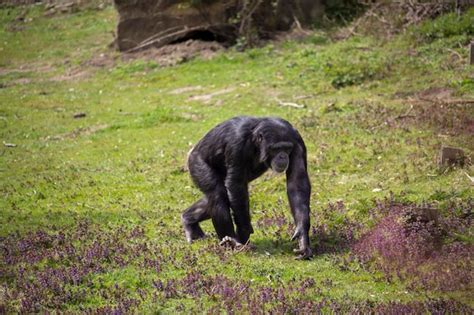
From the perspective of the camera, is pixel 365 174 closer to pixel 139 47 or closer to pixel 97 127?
pixel 97 127

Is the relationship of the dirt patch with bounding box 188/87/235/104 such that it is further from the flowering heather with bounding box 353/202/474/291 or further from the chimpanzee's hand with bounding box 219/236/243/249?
the flowering heather with bounding box 353/202/474/291

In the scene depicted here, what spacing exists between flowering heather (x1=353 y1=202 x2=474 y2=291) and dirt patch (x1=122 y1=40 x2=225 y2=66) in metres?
14.4

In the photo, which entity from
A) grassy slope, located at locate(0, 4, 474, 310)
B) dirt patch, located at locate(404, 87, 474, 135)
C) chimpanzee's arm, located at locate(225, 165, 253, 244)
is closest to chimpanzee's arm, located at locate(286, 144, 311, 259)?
grassy slope, located at locate(0, 4, 474, 310)

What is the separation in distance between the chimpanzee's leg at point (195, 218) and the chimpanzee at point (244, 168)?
0.73ft

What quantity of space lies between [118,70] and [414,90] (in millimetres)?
10186

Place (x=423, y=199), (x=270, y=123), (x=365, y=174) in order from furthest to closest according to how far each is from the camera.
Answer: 1. (x=365, y=174)
2. (x=423, y=199)
3. (x=270, y=123)

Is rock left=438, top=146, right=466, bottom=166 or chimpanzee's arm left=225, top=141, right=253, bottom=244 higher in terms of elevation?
chimpanzee's arm left=225, top=141, right=253, bottom=244

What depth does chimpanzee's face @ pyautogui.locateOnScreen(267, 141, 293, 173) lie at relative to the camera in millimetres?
8750

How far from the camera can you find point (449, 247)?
809cm

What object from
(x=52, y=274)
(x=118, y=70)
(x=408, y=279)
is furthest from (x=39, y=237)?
(x=118, y=70)

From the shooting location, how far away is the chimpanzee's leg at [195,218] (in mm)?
9656

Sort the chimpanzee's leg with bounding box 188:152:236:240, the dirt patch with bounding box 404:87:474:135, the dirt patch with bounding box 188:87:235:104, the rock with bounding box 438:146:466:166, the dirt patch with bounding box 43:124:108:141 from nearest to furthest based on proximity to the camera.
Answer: the chimpanzee's leg with bounding box 188:152:236:240 < the rock with bounding box 438:146:466:166 < the dirt patch with bounding box 404:87:474:135 < the dirt patch with bounding box 43:124:108:141 < the dirt patch with bounding box 188:87:235:104

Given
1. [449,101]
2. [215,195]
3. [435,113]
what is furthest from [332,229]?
[449,101]

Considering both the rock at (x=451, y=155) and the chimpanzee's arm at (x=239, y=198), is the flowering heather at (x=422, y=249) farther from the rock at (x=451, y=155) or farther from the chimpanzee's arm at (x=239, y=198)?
the rock at (x=451, y=155)
